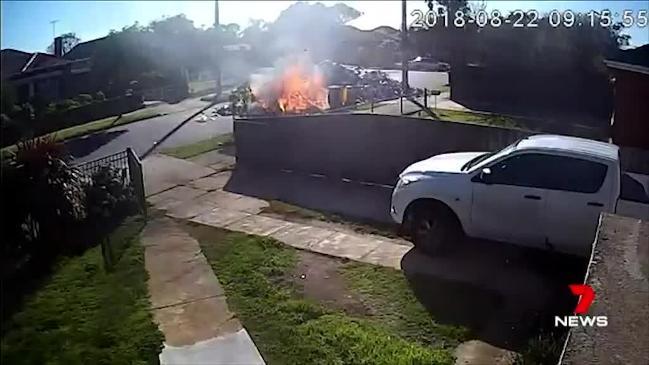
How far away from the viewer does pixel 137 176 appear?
3.84m

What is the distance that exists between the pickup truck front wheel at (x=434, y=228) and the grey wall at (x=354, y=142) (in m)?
0.99

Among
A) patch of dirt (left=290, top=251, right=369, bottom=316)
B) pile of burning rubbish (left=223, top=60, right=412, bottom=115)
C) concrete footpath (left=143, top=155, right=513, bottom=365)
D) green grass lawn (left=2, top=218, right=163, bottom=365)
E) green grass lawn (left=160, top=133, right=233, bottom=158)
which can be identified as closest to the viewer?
green grass lawn (left=2, top=218, right=163, bottom=365)

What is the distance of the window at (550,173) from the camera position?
4.78 metres

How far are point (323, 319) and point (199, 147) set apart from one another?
153 cm

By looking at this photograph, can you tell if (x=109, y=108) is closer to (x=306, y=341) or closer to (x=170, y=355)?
(x=170, y=355)

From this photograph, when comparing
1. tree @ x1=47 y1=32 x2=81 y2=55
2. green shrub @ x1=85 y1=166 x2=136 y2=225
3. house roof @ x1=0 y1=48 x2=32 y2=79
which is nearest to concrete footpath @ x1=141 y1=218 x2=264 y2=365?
green shrub @ x1=85 y1=166 x2=136 y2=225

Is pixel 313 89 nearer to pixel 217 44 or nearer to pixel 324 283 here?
pixel 324 283

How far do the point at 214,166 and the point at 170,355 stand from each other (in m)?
2.81

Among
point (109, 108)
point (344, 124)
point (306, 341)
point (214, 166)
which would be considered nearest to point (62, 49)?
point (109, 108)

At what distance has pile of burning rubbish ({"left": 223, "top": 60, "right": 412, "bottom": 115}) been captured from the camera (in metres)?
5.54

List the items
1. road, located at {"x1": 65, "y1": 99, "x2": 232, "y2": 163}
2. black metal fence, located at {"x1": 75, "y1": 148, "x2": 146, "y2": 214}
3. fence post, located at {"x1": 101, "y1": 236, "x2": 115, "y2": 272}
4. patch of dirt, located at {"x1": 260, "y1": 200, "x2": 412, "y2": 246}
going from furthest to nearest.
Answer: patch of dirt, located at {"x1": 260, "y1": 200, "x2": 412, "y2": 246}, black metal fence, located at {"x1": 75, "y1": 148, "x2": 146, "y2": 214}, fence post, located at {"x1": 101, "y1": 236, "x2": 115, "y2": 272}, road, located at {"x1": 65, "y1": 99, "x2": 232, "y2": 163}

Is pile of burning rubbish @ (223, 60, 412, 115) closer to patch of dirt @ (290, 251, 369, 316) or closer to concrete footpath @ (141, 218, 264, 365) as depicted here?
concrete footpath @ (141, 218, 264, 365)

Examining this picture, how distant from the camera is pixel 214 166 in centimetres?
601

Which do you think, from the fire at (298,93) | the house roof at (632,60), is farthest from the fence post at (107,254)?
the house roof at (632,60)
